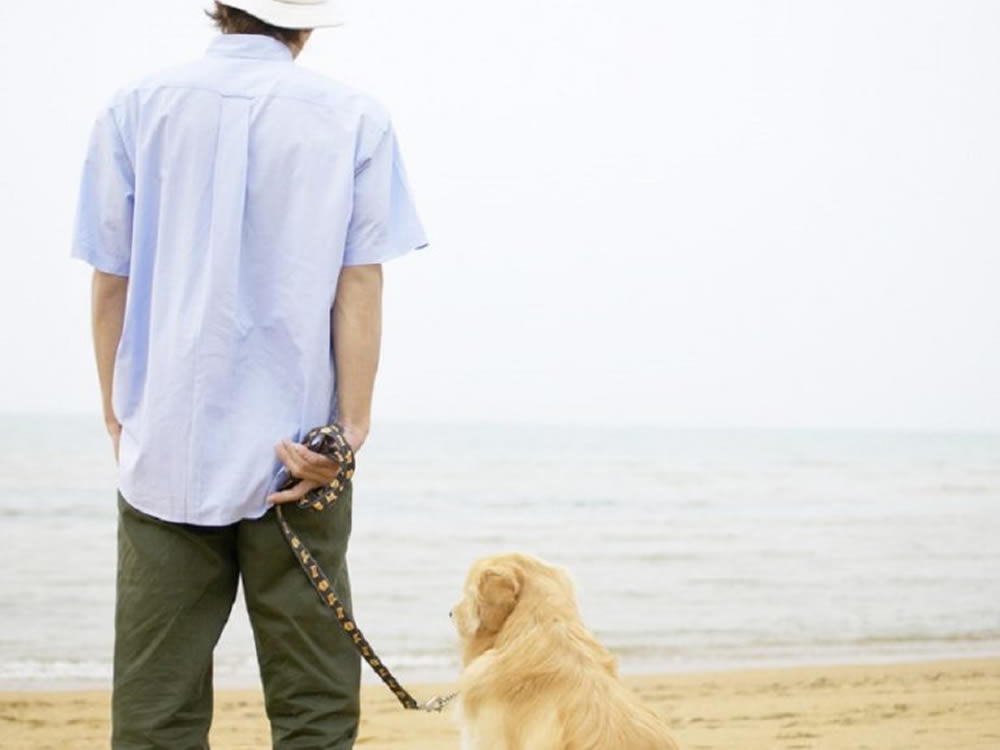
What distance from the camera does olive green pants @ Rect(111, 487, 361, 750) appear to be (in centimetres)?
215

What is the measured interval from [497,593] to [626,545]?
45.5 ft

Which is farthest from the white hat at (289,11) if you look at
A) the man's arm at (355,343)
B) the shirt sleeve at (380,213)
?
the man's arm at (355,343)

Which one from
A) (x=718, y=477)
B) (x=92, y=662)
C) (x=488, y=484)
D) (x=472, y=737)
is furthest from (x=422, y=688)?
(x=718, y=477)

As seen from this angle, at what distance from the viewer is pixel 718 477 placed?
A: 2811cm

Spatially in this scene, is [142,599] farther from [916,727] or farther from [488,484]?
[488,484]

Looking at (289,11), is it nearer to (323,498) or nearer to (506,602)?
(323,498)

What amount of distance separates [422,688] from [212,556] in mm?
5627

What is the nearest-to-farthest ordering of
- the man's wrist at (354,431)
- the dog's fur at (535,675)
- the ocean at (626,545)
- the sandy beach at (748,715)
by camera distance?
the man's wrist at (354,431), the dog's fur at (535,675), the sandy beach at (748,715), the ocean at (626,545)

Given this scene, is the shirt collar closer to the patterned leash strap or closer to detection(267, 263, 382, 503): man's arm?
detection(267, 263, 382, 503): man's arm

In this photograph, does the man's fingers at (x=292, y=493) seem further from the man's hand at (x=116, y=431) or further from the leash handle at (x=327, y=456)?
the man's hand at (x=116, y=431)

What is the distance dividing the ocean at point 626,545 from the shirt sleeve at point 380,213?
587 cm

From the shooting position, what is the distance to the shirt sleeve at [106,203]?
213 centimetres

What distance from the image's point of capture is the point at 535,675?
106 inches

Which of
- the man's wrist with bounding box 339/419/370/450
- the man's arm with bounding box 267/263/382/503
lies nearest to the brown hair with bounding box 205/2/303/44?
the man's arm with bounding box 267/263/382/503
